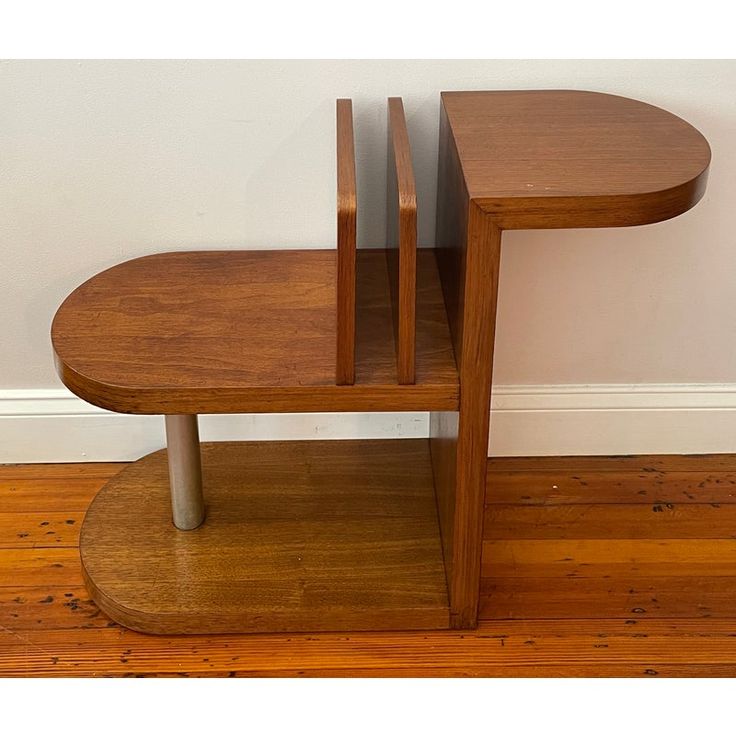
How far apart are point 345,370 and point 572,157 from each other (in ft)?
1.58

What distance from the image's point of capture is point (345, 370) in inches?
66.2

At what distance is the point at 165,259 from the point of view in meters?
2.05

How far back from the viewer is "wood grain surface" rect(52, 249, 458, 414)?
171cm

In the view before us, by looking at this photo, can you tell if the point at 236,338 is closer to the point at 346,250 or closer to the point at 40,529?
the point at 346,250

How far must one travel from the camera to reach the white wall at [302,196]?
6.33ft

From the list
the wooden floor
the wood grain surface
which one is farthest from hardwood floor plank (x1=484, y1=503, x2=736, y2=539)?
→ the wood grain surface

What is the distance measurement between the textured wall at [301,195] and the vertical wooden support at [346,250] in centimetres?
24

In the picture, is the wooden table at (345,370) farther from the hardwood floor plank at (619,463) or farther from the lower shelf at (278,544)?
the hardwood floor plank at (619,463)

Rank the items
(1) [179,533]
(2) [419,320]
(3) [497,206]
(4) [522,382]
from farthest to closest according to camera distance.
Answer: (4) [522,382]
(1) [179,533]
(2) [419,320]
(3) [497,206]

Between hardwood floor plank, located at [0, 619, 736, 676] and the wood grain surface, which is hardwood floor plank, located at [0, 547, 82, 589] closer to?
hardwood floor plank, located at [0, 619, 736, 676]

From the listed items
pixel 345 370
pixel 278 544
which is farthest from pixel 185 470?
pixel 345 370
